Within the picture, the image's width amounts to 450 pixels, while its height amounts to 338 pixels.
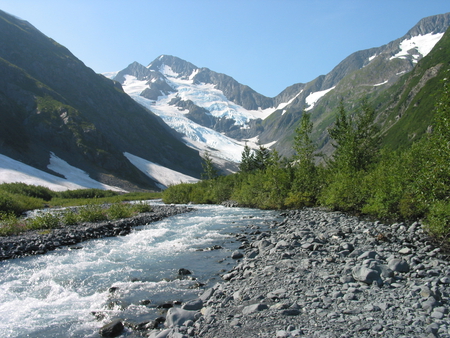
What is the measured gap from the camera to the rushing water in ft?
23.5

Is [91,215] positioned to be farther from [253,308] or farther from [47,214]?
[253,308]

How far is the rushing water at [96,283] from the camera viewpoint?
718cm

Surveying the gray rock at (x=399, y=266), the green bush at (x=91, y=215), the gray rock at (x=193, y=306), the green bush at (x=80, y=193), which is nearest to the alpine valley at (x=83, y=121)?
the green bush at (x=80, y=193)

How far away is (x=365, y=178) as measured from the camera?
21.0 meters

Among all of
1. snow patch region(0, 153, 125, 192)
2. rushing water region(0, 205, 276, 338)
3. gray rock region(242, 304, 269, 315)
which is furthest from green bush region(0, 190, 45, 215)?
gray rock region(242, 304, 269, 315)

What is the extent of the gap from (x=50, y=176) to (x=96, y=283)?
248 feet

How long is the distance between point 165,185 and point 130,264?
115092mm

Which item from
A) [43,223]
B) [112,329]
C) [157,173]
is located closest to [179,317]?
[112,329]

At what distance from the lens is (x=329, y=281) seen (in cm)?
780

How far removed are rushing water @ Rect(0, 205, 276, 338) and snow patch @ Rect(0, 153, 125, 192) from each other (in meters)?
56.9

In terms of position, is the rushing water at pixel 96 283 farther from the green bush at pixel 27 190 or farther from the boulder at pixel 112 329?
the green bush at pixel 27 190

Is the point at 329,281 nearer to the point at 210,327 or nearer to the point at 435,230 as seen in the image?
the point at 210,327

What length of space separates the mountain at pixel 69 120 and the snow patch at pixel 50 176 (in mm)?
3007

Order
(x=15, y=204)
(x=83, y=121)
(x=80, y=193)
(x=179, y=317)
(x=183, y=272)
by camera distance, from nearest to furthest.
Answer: (x=179, y=317)
(x=183, y=272)
(x=15, y=204)
(x=80, y=193)
(x=83, y=121)
